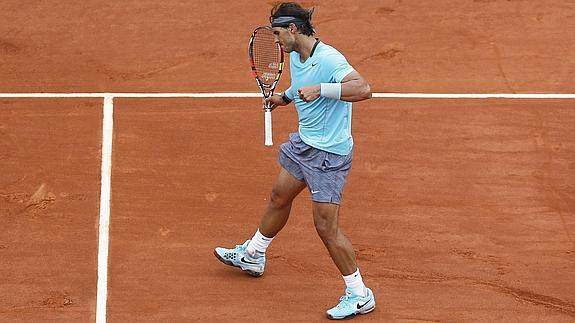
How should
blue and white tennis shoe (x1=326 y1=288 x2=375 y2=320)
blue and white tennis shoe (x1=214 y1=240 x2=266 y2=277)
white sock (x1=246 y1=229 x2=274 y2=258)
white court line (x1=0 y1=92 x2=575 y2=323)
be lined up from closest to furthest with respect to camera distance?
blue and white tennis shoe (x1=326 y1=288 x2=375 y2=320) < white sock (x1=246 y1=229 x2=274 y2=258) < blue and white tennis shoe (x1=214 y1=240 x2=266 y2=277) < white court line (x1=0 y1=92 x2=575 y2=323)

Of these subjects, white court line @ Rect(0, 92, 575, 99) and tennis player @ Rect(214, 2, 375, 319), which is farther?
white court line @ Rect(0, 92, 575, 99)

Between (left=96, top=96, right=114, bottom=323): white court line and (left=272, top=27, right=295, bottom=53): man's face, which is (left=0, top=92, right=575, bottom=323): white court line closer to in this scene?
(left=96, top=96, right=114, bottom=323): white court line

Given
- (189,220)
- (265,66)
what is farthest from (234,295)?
(265,66)

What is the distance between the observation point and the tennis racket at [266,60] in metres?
9.37

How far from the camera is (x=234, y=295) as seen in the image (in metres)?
9.50

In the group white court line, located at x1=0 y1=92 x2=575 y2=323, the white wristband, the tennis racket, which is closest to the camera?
the white wristband

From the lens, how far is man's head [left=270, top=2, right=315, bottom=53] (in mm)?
8586

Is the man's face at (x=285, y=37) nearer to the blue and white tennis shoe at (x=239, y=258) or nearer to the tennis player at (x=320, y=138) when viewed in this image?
the tennis player at (x=320, y=138)

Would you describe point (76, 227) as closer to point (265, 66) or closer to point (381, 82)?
point (265, 66)

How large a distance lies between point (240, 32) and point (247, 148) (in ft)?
7.21

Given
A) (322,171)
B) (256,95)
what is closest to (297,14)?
(322,171)

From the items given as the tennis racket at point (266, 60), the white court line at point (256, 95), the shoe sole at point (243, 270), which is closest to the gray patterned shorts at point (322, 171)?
the tennis racket at point (266, 60)

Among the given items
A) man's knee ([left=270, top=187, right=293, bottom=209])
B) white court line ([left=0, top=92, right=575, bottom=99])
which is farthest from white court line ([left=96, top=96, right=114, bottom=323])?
man's knee ([left=270, top=187, right=293, bottom=209])

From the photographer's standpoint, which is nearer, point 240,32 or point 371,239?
point 371,239
